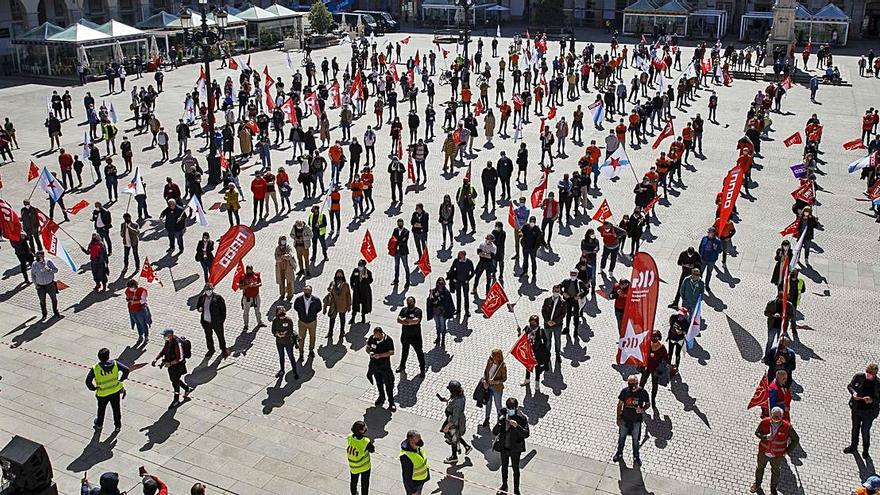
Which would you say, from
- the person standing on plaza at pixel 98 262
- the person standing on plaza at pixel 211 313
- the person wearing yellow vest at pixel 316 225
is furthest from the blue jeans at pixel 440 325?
the person standing on plaza at pixel 98 262

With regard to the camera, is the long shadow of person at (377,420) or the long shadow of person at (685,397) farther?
the long shadow of person at (685,397)

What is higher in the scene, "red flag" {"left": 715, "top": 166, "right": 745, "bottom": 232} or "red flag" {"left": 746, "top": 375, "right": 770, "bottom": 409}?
"red flag" {"left": 715, "top": 166, "right": 745, "bottom": 232}

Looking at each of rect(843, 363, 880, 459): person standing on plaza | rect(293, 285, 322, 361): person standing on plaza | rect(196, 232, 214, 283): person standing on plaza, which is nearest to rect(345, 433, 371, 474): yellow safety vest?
rect(293, 285, 322, 361): person standing on plaza

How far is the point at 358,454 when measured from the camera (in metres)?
10.0

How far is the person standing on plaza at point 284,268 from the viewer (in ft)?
53.5

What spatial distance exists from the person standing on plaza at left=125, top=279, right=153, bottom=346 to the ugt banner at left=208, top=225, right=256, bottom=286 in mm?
1262

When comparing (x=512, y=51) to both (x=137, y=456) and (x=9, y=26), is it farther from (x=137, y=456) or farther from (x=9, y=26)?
(x=137, y=456)

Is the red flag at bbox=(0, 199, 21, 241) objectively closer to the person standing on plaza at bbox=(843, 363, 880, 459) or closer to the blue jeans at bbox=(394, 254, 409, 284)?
the blue jeans at bbox=(394, 254, 409, 284)

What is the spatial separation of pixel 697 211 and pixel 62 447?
16.7m

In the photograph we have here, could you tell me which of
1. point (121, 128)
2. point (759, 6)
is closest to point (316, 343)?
point (121, 128)

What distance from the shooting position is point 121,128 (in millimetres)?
33406

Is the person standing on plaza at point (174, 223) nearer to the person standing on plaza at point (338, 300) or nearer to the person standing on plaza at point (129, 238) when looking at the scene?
the person standing on plaza at point (129, 238)

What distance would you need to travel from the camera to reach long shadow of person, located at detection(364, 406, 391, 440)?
12172 millimetres

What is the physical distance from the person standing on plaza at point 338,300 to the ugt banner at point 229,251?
185cm
